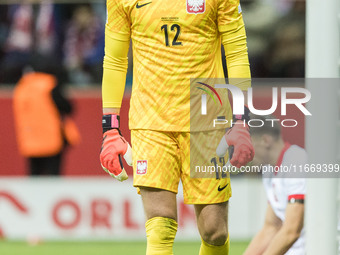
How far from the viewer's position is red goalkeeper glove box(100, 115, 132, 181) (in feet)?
18.2

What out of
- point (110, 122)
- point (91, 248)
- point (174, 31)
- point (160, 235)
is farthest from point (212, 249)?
point (91, 248)

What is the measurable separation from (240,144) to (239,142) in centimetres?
1

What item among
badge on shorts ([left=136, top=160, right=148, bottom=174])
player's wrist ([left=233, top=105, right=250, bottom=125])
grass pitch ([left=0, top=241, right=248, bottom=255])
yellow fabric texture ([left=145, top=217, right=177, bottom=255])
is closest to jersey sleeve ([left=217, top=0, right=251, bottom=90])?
player's wrist ([left=233, top=105, right=250, bottom=125])

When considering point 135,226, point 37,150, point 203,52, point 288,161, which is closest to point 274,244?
point 288,161

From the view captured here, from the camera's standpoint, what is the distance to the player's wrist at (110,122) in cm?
568

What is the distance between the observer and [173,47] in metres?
5.53

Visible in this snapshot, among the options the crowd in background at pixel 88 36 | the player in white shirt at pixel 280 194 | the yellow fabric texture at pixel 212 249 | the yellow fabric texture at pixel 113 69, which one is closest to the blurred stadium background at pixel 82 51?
the crowd in background at pixel 88 36

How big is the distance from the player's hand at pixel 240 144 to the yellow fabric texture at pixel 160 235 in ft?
1.74

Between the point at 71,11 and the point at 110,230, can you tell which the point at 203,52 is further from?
the point at 71,11

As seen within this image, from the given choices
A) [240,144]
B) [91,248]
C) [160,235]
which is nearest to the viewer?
[160,235]

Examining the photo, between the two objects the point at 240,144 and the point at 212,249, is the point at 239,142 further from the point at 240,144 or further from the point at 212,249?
the point at 212,249

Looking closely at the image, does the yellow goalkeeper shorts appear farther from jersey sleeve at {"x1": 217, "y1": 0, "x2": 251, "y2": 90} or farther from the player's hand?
jersey sleeve at {"x1": 217, "y1": 0, "x2": 251, "y2": 90}

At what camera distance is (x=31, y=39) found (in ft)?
41.7

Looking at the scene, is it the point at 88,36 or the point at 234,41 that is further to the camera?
the point at 88,36
